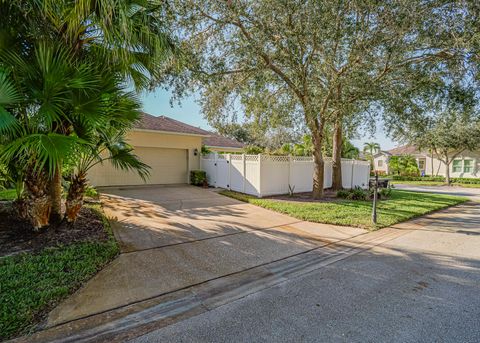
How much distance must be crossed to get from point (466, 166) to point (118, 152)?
33300 mm

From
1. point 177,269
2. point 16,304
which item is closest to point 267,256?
point 177,269

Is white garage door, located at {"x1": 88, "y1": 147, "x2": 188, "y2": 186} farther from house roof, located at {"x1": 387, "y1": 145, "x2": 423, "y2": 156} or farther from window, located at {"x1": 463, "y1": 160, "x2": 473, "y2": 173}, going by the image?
house roof, located at {"x1": 387, "y1": 145, "x2": 423, "y2": 156}

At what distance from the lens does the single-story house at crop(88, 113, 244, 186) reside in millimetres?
12961

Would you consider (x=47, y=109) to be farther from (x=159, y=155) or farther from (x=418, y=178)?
(x=418, y=178)

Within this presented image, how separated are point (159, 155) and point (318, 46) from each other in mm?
9568

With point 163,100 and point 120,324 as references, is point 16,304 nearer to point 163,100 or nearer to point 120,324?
point 120,324

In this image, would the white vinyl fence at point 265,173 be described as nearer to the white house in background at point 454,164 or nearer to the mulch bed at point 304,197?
the mulch bed at point 304,197

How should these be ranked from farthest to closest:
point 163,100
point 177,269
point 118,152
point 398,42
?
point 163,100 < point 398,42 < point 118,152 < point 177,269

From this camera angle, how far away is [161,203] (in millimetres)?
9359

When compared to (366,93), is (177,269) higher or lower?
lower

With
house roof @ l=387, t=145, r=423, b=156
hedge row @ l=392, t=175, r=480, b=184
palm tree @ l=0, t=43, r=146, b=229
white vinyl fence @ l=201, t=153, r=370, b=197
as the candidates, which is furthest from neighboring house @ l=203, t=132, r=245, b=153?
house roof @ l=387, t=145, r=423, b=156

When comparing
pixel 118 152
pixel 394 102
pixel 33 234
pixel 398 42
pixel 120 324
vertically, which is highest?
pixel 398 42

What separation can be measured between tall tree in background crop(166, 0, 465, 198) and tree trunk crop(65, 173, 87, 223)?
518 centimetres

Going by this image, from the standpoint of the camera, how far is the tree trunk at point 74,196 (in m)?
5.50
